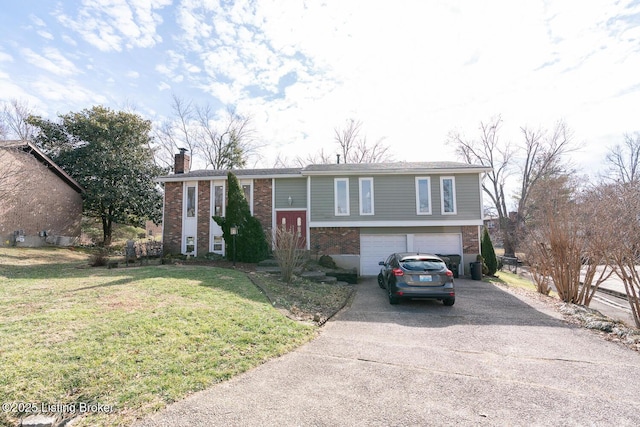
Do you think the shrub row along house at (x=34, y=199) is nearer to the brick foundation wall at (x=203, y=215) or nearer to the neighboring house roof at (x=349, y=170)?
the neighboring house roof at (x=349, y=170)

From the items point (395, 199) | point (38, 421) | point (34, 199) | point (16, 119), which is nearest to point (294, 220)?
point (395, 199)

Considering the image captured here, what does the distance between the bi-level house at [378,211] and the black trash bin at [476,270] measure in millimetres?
735

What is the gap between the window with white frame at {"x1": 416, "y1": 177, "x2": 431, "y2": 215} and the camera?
1460cm

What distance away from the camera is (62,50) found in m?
9.29

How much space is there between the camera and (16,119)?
24.4 metres

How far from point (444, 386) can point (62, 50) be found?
42.8 feet

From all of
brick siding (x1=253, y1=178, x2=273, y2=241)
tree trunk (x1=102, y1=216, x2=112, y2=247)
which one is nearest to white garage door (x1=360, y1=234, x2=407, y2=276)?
brick siding (x1=253, y1=178, x2=273, y2=241)

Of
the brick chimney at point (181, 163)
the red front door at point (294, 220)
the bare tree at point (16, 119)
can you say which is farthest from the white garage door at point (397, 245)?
the bare tree at point (16, 119)

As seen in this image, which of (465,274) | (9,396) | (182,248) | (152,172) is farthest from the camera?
(152,172)

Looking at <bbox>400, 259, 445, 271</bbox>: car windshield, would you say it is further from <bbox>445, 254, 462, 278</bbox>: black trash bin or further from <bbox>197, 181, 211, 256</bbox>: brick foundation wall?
<bbox>197, 181, 211, 256</bbox>: brick foundation wall

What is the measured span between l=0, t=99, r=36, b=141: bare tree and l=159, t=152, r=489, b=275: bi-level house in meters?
21.7

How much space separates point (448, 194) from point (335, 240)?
5870mm

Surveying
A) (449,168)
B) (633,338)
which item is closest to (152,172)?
(449,168)

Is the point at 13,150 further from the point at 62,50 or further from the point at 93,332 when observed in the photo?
the point at 93,332
